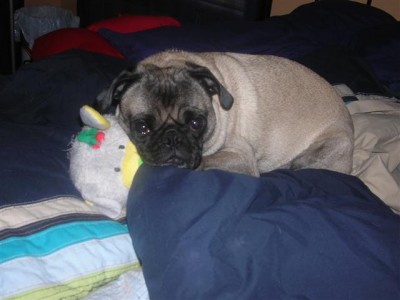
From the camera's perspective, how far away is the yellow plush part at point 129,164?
6.26 feet

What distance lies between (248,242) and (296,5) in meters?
4.95

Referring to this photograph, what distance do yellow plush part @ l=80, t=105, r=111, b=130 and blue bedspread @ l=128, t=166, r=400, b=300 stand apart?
0.40 metres

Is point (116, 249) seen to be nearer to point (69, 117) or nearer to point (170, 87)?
point (170, 87)

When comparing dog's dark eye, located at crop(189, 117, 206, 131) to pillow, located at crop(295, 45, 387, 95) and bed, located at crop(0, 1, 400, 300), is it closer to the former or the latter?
bed, located at crop(0, 1, 400, 300)

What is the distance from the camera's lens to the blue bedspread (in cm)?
140

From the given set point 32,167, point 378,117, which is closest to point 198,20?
point 378,117

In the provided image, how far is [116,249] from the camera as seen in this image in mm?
1726

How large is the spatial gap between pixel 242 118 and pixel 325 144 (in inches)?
22.4

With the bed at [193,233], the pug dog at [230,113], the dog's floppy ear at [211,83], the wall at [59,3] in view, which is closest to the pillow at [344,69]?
the pug dog at [230,113]

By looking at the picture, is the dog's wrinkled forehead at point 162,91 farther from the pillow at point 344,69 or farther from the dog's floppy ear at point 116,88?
the pillow at point 344,69

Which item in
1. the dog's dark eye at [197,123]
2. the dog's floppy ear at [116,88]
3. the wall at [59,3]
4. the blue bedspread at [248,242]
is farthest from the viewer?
the wall at [59,3]

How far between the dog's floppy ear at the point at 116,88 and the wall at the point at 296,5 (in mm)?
4031

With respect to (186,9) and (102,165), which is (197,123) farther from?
→ (186,9)

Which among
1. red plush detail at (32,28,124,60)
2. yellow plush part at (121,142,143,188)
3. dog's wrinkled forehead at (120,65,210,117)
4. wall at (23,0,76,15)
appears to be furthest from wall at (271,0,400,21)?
yellow plush part at (121,142,143,188)
